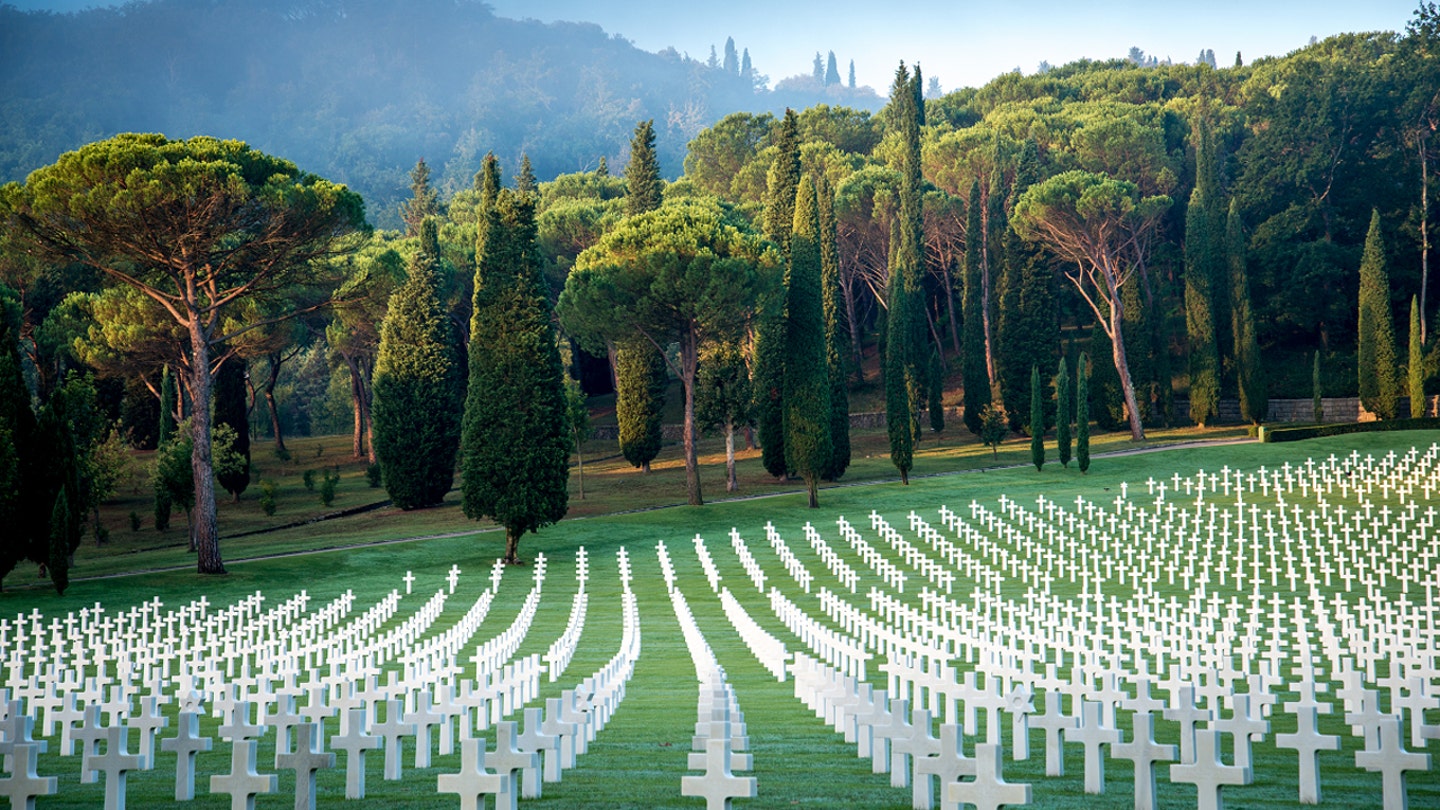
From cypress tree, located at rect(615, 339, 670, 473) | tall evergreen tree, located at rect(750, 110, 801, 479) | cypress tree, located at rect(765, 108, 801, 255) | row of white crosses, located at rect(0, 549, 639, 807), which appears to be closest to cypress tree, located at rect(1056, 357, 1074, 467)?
tall evergreen tree, located at rect(750, 110, 801, 479)

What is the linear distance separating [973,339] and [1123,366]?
6.60 m

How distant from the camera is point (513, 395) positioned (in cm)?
3319

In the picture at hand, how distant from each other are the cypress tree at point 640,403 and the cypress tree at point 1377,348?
29.2 m

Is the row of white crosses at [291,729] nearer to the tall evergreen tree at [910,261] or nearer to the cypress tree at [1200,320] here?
the tall evergreen tree at [910,261]

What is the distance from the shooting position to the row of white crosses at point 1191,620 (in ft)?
24.7

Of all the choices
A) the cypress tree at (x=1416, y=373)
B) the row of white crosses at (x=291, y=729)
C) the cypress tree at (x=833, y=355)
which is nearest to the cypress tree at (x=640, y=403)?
the cypress tree at (x=833, y=355)

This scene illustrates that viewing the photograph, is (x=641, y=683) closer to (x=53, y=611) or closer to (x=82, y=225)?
(x=53, y=611)

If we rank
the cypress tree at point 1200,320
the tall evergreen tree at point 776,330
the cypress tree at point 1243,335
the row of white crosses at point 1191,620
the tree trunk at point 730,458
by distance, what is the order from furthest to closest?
the cypress tree at point 1200,320
the cypress tree at point 1243,335
the tree trunk at point 730,458
the tall evergreen tree at point 776,330
the row of white crosses at point 1191,620

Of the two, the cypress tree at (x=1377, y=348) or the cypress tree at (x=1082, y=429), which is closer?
the cypress tree at (x=1082, y=429)

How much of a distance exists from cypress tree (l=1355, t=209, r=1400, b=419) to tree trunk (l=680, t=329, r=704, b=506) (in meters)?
28.8

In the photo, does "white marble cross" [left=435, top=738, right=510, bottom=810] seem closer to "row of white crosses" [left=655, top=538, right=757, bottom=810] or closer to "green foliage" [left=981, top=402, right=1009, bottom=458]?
"row of white crosses" [left=655, top=538, right=757, bottom=810]

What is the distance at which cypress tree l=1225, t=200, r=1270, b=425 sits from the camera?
180 feet

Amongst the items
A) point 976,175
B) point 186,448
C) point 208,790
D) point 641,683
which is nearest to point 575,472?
point 186,448

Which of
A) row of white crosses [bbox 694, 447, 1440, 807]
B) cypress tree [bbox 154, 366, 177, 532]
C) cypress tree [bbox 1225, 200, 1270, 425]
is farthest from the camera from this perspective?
cypress tree [bbox 1225, 200, 1270, 425]
